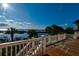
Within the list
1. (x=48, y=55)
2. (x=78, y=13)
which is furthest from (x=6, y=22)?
(x=78, y=13)

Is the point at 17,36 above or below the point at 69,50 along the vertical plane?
above

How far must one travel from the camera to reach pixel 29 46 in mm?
2594

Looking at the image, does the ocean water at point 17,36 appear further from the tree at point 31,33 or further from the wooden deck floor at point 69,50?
the wooden deck floor at point 69,50

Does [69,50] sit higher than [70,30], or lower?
lower

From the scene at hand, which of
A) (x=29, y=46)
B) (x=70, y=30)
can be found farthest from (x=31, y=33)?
(x=70, y=30)

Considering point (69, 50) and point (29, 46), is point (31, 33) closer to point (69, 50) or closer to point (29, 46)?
point (29, 46)

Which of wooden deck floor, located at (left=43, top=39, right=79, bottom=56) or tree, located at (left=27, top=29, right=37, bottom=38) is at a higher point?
tree, located at (left=27, top=29, right=37, bottom=38)

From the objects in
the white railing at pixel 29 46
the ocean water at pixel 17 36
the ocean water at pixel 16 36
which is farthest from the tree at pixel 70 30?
the ocean water at pixel 17 36

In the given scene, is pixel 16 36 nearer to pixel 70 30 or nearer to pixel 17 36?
pixel 17 36

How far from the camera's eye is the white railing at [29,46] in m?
2.57

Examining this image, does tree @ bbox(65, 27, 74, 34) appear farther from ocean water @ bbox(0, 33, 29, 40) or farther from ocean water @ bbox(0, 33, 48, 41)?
ocean water @ bbox(0, 33, 29, 40)

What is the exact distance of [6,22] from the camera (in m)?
2.60

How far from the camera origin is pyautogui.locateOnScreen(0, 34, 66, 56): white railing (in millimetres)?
2572

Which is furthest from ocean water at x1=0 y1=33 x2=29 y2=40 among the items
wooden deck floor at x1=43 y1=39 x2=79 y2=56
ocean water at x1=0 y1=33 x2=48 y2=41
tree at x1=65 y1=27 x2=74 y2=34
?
tree at x1=65 y1=27 x2=74 y2=34
